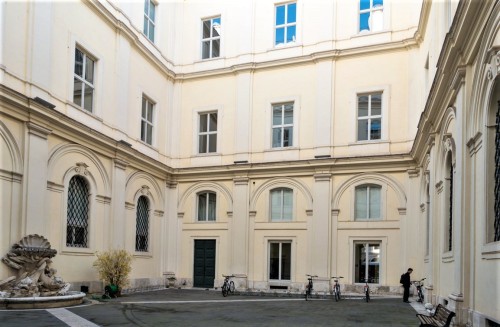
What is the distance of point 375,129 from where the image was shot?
70.1ft

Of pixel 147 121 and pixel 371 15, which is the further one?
pixel 147 121

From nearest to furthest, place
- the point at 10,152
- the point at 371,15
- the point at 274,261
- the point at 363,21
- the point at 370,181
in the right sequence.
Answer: the point at 10,152, the point at 370,181, the point at 371,15, the point at 363,21, the point at 274,261

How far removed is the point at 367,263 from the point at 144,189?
989 cm

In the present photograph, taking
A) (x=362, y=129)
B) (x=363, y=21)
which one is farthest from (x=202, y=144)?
(x=363, y=21)

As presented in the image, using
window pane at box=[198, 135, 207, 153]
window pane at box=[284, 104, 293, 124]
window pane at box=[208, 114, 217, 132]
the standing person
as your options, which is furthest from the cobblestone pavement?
window pane at box=[208, 114, 217, 132]

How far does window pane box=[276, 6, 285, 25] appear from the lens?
2359cm

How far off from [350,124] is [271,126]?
3.62 metres

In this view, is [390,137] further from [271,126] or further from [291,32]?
[291,32]

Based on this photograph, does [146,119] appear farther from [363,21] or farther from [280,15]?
[363,21]

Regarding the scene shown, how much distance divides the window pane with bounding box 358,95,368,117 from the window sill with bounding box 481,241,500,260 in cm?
1329

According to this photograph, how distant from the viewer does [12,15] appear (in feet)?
48.5

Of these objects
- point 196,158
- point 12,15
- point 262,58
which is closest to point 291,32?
point 262,58

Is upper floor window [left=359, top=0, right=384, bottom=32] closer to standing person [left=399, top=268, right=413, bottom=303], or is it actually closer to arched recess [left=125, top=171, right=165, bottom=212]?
standing person [left=399, top=268, right=413, bottom=303]

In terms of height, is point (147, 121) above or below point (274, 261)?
above
